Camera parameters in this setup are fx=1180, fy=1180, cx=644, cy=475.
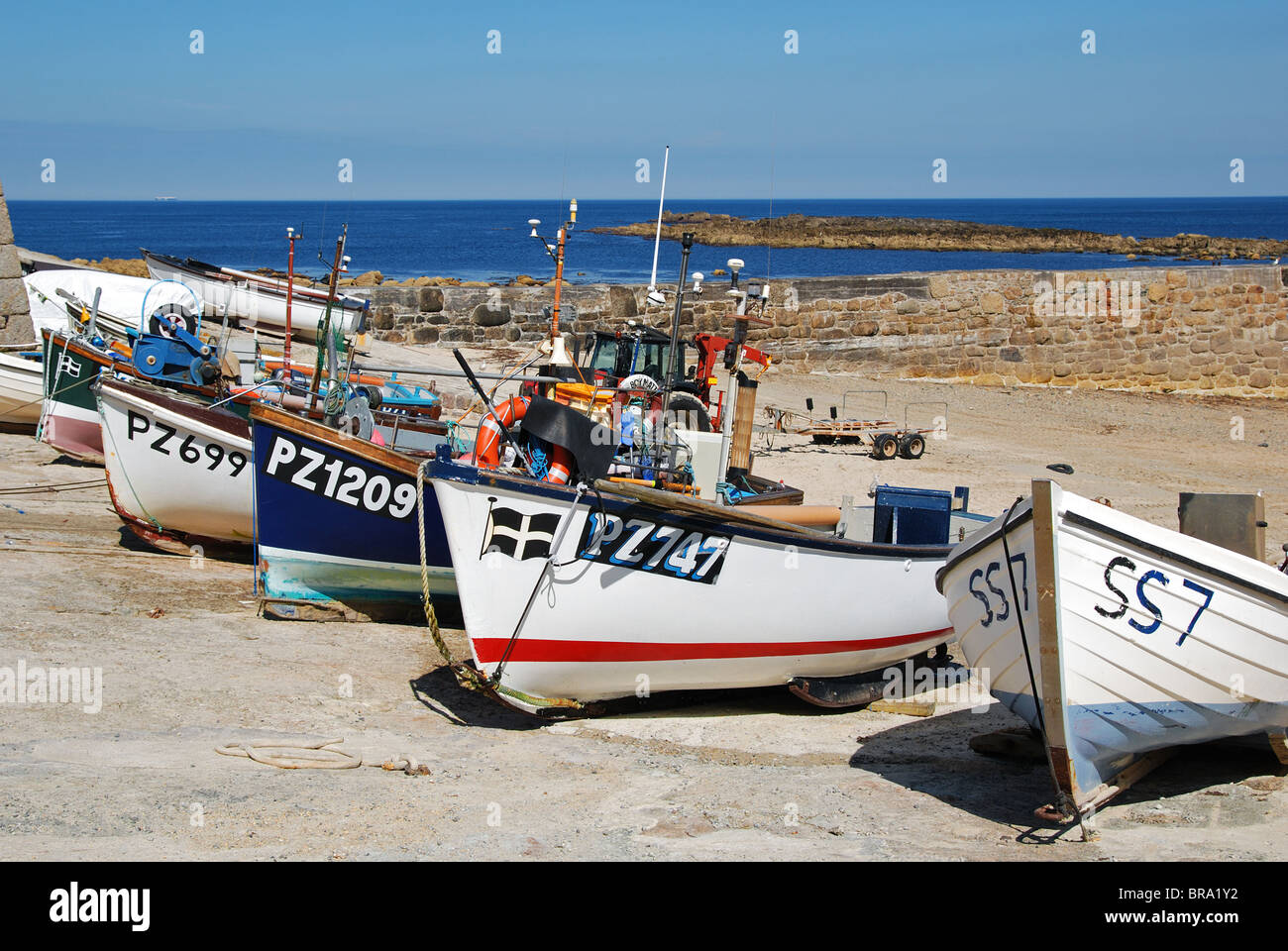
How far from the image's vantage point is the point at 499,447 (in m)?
7.49

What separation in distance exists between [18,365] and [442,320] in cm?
748

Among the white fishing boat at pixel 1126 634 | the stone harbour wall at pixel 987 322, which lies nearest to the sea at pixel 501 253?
the stone harbour wall at pixel 987 322

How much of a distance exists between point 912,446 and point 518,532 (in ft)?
27.6

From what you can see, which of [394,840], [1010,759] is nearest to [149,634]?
[394,840]

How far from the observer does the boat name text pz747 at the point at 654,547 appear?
6.68 m

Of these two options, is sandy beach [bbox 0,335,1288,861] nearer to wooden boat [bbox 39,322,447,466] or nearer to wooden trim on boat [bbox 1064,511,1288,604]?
wooden trim on boat [bbox 1064,511,1288,604]

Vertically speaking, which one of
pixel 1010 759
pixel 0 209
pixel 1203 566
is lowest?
pixel 1010 759

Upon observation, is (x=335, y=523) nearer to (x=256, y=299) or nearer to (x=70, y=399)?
(x=70, y=399)

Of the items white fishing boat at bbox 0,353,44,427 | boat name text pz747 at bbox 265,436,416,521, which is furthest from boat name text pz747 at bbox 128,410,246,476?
white fishing boat at bbox 0,353,44,427

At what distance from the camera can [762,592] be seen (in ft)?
23.4

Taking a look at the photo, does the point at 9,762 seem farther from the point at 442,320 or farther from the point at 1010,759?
the point at 442,320

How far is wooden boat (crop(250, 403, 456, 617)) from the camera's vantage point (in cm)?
830

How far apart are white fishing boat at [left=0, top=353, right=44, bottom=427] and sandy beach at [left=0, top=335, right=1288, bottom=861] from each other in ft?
13.9

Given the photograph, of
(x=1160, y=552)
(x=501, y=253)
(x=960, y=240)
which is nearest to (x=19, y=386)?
(x=1160, y=552)
